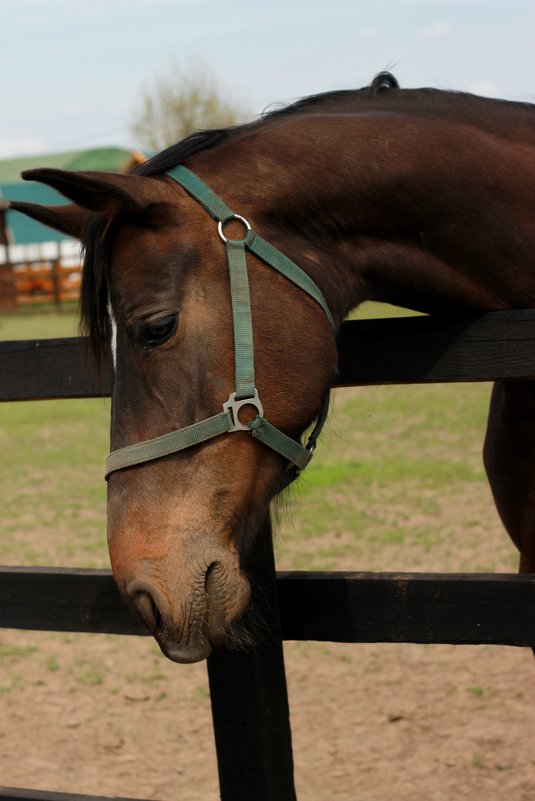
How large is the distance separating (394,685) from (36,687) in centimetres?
178

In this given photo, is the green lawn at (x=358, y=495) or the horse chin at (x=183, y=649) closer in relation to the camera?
the horse chin at (x=183, y=649)

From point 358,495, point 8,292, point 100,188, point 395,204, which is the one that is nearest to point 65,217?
point 100,188

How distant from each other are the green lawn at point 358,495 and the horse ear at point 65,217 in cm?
82

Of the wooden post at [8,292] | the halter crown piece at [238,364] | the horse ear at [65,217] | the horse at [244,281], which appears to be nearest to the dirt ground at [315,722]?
the horse at [244,281]

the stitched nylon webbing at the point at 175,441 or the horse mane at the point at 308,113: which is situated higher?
the horse mane at the point at 308,113

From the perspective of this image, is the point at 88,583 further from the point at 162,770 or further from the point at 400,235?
the point at 162,770

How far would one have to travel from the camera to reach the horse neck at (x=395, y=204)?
219 centimetres

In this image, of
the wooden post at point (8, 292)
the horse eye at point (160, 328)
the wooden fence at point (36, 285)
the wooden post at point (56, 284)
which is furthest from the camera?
the wooden fence at point (36, 285)

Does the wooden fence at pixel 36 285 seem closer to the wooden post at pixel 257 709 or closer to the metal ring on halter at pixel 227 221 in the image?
the wooden post at pixel 257 709

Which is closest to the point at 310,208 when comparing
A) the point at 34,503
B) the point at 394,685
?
the point at 394,685

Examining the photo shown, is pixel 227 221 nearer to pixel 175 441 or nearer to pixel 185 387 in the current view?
pixel 185 387

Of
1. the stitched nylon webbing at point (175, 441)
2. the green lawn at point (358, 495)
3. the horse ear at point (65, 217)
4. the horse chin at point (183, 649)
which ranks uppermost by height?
the horse ear at point (65, 217)

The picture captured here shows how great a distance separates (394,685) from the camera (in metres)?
4.49

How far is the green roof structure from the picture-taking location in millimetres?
34938
